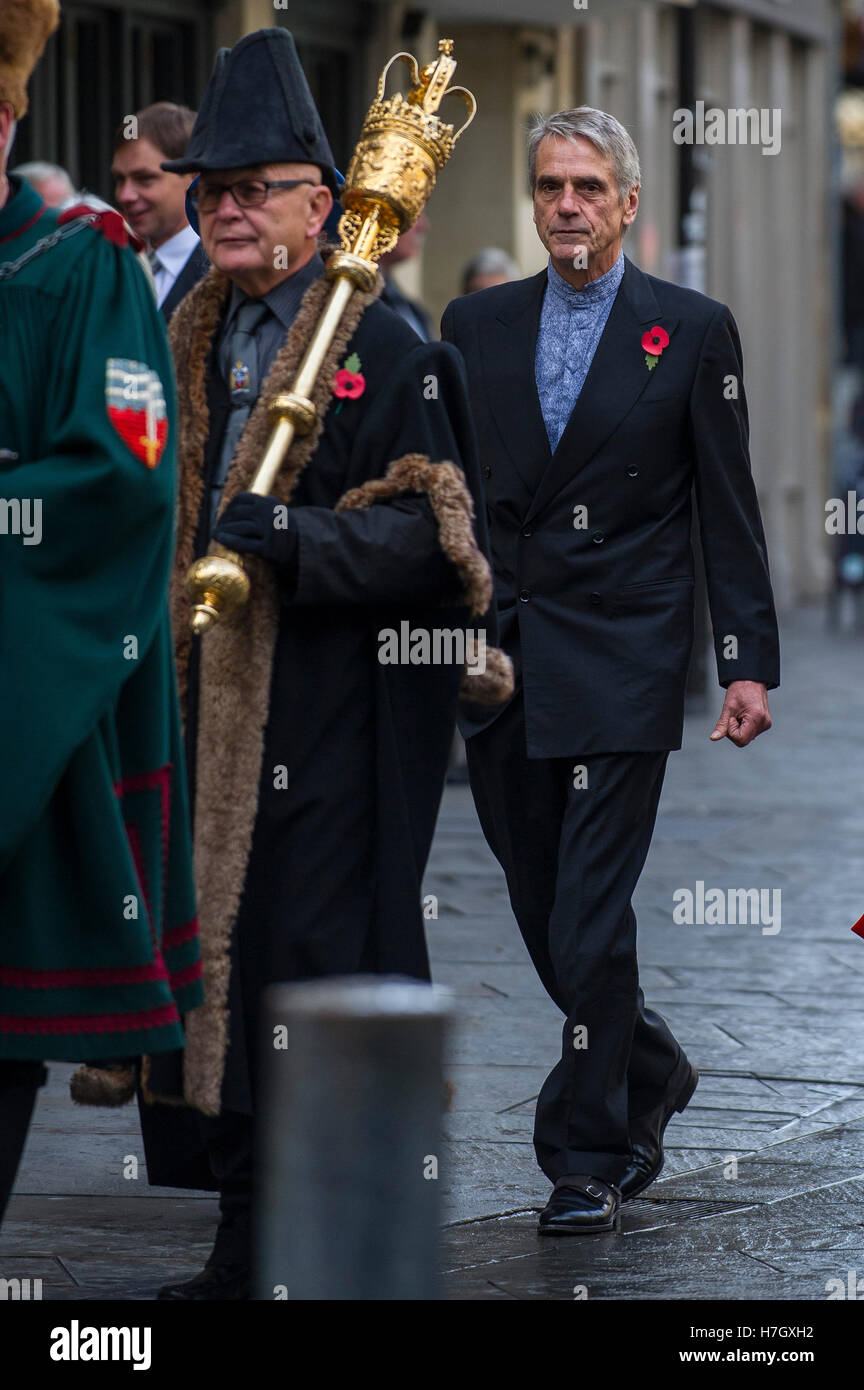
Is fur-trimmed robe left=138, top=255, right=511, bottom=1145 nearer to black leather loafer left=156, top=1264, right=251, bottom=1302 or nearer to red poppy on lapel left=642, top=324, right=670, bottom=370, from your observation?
black leather loafer left=156, top=1264, right=251, bottom=1302

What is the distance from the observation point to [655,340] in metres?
5.25

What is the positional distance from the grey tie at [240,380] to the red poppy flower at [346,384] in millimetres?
164

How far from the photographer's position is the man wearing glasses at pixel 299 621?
4.27 metres

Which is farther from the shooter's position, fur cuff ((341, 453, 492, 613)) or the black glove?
fur cuff ((341, 453, 492, 613))

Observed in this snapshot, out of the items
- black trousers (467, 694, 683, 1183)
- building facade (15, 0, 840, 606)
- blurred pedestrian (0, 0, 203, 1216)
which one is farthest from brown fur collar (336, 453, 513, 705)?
building facade (15, 0, 840, 606)

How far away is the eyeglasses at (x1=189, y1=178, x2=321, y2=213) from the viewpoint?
4.37 m

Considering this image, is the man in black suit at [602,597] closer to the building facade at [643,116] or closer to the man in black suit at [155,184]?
the man in black suit at [155,184]

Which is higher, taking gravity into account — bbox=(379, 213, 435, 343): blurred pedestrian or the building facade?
the building facade

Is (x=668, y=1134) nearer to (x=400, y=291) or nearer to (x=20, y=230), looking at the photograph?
(x=20, y=230)

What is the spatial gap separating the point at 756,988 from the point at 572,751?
247 centimetres

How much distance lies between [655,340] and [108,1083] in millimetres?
1910

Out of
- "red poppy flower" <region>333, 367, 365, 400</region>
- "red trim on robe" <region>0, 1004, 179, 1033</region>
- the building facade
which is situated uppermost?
the building facade

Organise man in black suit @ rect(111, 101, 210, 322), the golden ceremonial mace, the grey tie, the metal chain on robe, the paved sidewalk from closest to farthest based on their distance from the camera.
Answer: the metal chain on robe, the golden ceremonial mace, the grey tie, the paved sidewalk, man in black suit @ rect(111, 101, 210, 322)

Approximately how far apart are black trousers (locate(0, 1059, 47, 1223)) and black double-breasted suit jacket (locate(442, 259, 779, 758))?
1674mm
